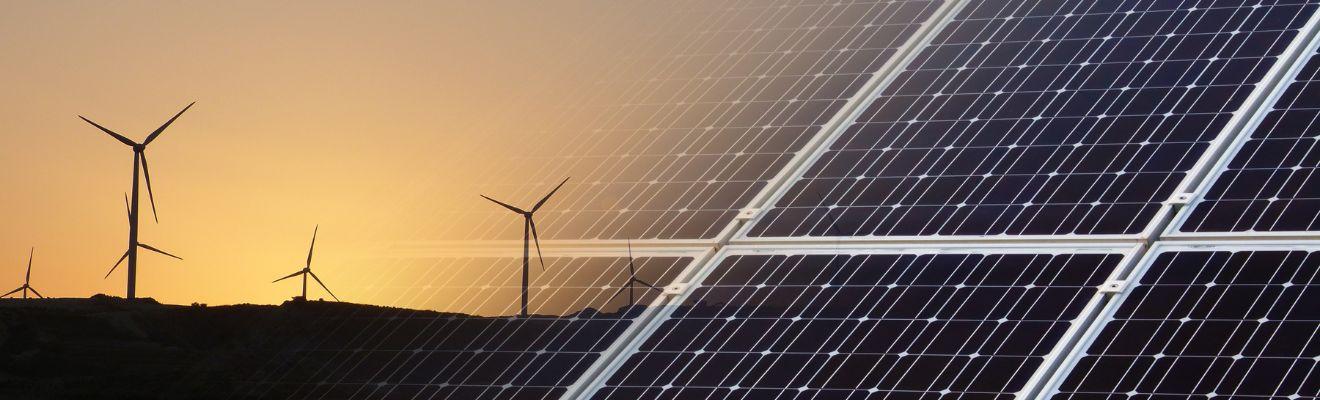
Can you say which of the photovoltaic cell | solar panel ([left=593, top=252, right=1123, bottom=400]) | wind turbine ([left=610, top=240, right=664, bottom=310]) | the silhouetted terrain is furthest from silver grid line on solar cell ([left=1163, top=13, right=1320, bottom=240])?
the silhouetted terrain

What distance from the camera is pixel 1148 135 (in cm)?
3253

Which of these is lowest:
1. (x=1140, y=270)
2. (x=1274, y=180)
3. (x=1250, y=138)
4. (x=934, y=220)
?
(x=1140, y=270)

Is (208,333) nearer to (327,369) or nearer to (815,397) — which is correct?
(327,369)

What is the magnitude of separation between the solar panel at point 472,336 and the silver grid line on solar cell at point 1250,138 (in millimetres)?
8705

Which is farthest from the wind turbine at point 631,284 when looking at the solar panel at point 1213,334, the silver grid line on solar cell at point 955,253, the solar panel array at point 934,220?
the solar panel at point 1213,334

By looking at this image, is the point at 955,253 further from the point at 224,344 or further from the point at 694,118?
the point at 224,344

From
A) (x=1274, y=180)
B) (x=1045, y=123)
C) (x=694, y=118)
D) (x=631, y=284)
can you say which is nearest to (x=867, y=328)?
(x=631, y=284)

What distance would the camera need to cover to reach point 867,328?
28.6m

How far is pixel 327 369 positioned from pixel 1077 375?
13.7 metres

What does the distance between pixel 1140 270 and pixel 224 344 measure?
34.5 m

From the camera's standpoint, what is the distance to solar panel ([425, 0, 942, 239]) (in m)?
35.3

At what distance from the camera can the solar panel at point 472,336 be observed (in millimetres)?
30203

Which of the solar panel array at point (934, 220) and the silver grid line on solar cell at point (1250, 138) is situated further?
the silver grid line on solar cell at point (1250, 138)

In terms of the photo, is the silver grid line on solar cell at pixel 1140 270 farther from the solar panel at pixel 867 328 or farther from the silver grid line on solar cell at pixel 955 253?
the solar panel at pixel 867 328
